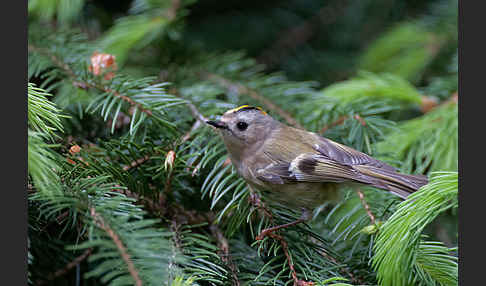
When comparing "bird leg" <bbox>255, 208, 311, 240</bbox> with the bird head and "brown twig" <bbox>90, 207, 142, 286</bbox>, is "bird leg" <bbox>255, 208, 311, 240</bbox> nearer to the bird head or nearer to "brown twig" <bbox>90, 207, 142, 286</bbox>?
the bird head

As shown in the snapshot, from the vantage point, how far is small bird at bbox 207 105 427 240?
1407 millimetres

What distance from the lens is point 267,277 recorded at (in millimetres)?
1126

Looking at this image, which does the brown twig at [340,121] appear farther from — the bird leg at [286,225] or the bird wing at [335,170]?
the bird leg at [286,225]

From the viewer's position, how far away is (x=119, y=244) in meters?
0.82

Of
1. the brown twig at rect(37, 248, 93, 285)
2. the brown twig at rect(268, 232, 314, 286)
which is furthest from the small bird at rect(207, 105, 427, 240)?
the brown twig at rect(37, 248, 93, 285)

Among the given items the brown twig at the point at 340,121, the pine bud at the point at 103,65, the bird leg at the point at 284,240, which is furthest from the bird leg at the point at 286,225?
the pine bud at the point at 103,65

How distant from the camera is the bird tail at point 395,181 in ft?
4.20

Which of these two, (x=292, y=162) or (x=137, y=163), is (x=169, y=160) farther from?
(x=292, y=162)

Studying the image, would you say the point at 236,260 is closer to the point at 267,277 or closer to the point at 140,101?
the point at 267,277

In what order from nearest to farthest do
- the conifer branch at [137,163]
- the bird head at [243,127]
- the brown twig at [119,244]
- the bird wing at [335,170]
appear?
the brown twig at [119,244]
the conifer branch at [137,163]
the bird wing at [335,170]
the bird head at [243,127]

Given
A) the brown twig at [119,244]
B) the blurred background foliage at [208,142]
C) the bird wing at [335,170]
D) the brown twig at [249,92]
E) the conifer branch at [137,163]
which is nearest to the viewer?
the brown twig at [119,244]

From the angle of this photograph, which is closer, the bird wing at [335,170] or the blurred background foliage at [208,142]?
the blurred background foliage at [208,142]

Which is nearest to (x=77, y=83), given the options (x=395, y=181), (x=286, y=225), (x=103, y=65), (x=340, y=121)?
(x=103, y=65)

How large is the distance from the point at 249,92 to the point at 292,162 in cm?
40
